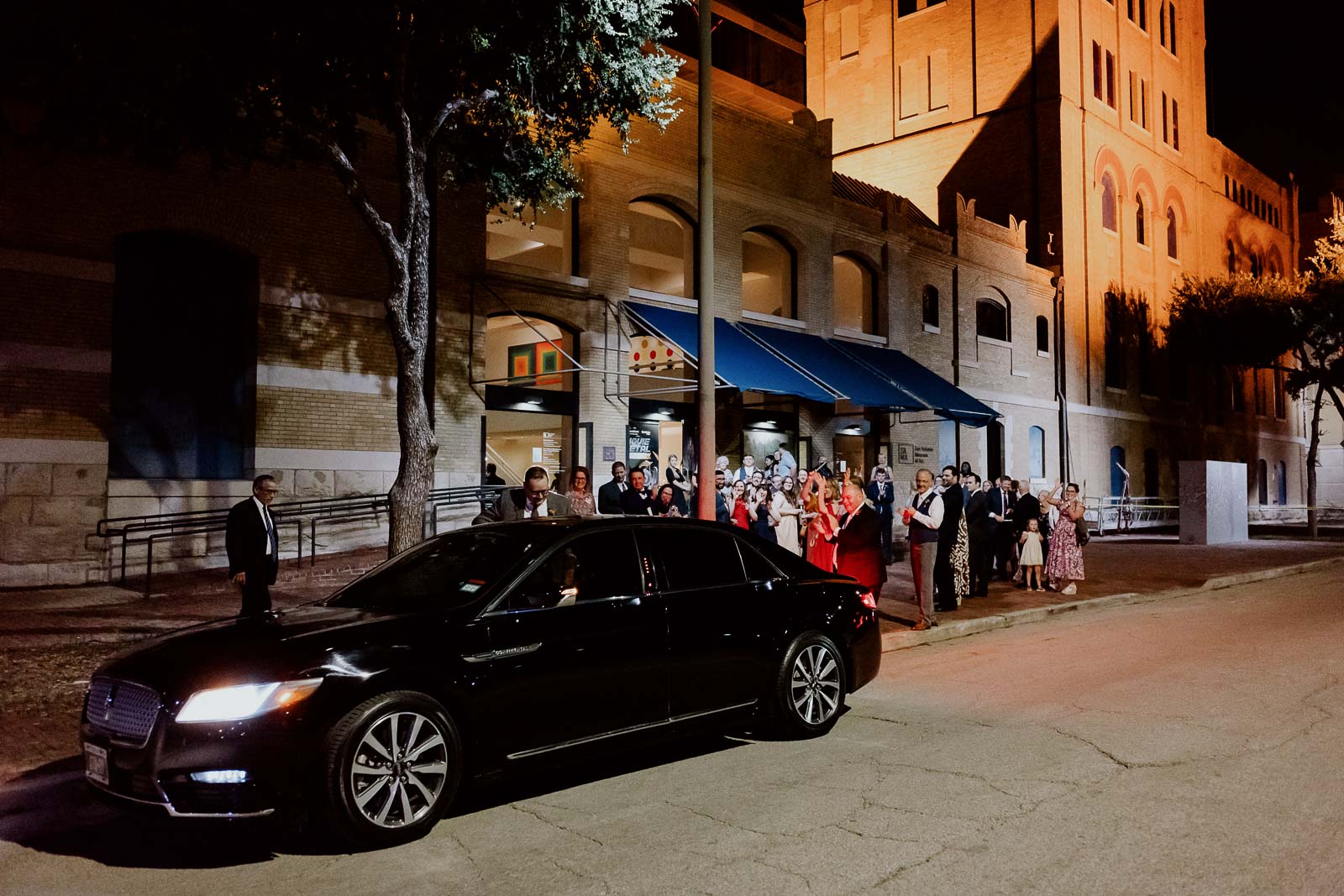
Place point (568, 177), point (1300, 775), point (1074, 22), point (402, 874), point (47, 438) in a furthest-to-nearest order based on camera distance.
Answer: point (1074, 22), point (568, 177), point (47, 438), point (1300, 775), point (402, 874)

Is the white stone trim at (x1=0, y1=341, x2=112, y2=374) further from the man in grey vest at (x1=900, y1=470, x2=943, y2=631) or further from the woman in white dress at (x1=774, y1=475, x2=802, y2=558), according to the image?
the man in grey vest at (x1=900, y1=470, x2=943, y2=631)

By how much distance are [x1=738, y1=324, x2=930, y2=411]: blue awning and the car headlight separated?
15.7 metres

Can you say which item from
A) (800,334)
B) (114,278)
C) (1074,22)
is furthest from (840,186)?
(114,278)

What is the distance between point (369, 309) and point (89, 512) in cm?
493

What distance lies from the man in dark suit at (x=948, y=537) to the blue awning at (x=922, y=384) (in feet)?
32.4

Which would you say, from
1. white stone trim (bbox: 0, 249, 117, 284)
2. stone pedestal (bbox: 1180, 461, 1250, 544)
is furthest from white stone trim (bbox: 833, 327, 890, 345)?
white stone trim (bbox: 0, 249, 117, 284)

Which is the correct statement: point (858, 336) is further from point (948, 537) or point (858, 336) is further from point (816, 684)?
point (816, 684)

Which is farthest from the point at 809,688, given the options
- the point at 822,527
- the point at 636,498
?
the point at 636,498

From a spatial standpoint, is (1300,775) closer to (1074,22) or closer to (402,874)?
(402,874)

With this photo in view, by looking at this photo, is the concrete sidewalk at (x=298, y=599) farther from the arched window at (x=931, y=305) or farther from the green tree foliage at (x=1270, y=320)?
the green tree foliage at (x=1270, y=320)

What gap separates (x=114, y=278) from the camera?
1345cm

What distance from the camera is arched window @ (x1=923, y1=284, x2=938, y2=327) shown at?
27172mm

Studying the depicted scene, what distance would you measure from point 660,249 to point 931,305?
344 inches

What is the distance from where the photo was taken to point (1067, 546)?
15031mm
